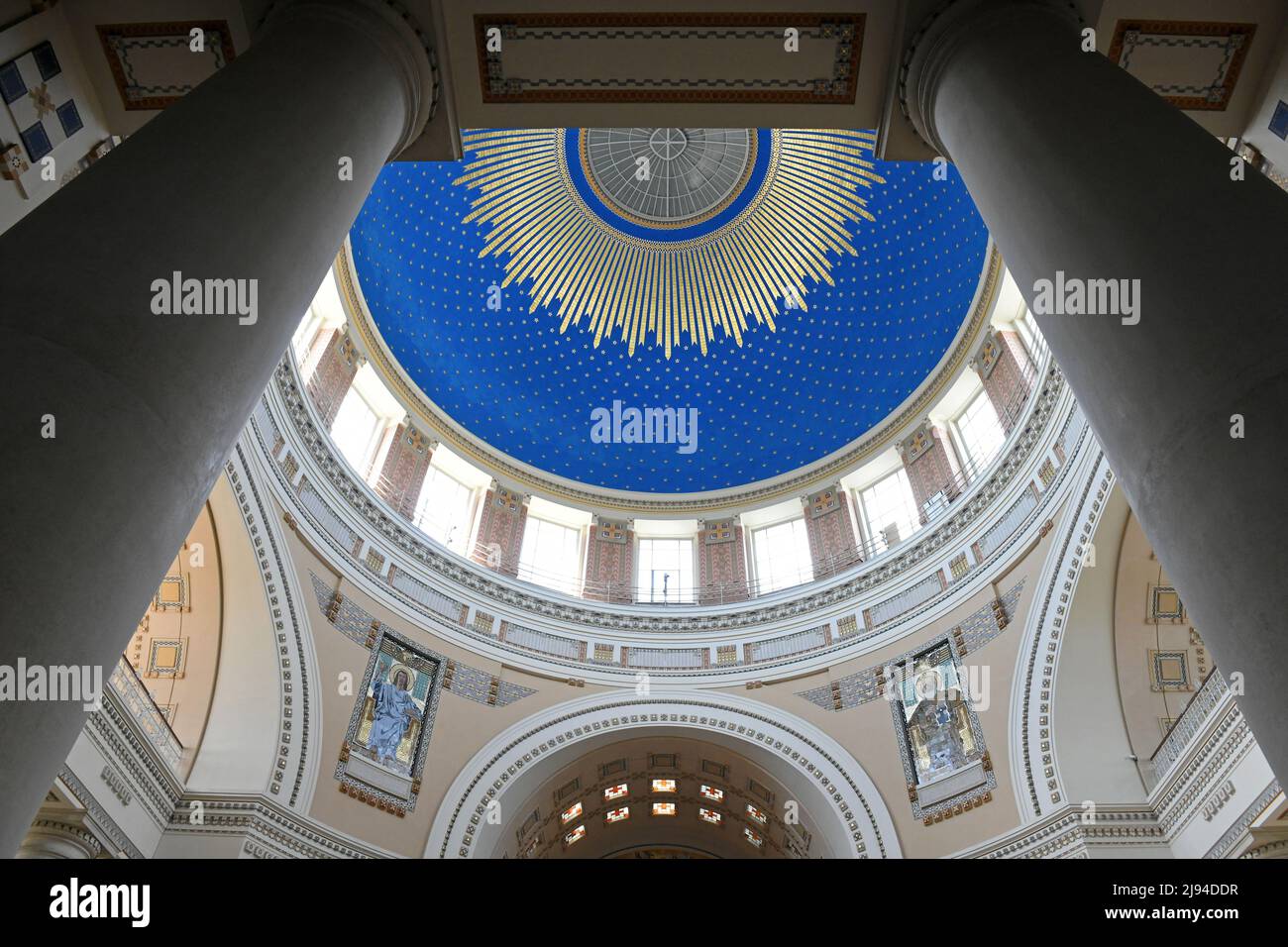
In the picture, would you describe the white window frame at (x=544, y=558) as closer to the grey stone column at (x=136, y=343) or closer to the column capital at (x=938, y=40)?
the column capital at (x=938, y=40)

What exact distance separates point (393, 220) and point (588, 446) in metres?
6.74

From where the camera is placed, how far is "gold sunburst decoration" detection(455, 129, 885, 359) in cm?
1912

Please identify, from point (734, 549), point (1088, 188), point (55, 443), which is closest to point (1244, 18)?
point (1088, 188)

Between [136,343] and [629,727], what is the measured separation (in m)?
13.1

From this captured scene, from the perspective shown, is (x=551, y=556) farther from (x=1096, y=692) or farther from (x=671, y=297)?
(x=1096, y=692)

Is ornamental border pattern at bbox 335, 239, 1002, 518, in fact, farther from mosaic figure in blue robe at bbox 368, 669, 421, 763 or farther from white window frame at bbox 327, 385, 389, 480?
mosaic figure in blue robe at bbox 368, 669, 421, 763

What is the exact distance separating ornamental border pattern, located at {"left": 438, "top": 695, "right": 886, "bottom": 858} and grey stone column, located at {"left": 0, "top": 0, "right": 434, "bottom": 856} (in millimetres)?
10805

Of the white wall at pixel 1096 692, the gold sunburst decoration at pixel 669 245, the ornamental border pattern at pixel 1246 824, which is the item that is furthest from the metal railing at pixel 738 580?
the ornamental border pattern at pixel 1246 824

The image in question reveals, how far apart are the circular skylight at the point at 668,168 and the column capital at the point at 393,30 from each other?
49.5 ft

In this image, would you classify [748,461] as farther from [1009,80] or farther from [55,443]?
[55,443]

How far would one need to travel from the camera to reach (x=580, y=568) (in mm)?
18516

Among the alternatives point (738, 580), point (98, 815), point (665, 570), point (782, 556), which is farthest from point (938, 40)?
point (665, 570)

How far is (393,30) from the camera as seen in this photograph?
495 cm
